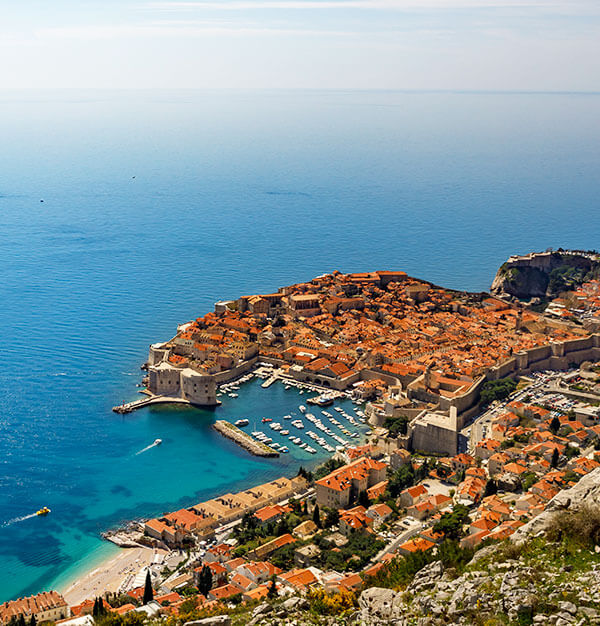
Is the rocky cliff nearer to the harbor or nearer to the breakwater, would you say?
the breakwater

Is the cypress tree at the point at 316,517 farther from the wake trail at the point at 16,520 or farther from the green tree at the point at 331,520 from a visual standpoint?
the wake trail at the point at 16,520

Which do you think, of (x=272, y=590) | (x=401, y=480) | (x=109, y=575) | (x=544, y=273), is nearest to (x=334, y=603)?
(x=272, y=590)

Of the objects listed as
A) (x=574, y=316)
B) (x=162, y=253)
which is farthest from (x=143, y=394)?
(x=162, y=253)

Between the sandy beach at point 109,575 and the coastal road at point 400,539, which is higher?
the coastal road at point 400,539

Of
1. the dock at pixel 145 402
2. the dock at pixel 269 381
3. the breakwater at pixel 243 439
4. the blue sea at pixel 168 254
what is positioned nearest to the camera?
the blue sea at pixel 168 254

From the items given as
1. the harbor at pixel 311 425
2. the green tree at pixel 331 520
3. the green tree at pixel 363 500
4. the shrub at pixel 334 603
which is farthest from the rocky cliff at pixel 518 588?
the harbor at pixel 311 425

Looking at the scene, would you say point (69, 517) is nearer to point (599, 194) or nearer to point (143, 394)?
point (143, 394)

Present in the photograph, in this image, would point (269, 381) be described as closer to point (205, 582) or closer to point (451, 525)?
point (451, 525)
